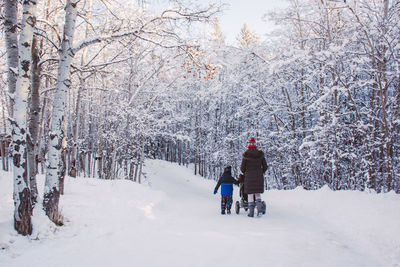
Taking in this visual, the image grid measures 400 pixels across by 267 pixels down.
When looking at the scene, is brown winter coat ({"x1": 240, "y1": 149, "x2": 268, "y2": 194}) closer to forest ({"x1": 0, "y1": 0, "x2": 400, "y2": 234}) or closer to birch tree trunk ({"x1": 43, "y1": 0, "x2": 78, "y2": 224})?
forest ({"x1": 0, "y1": 0, "x2": 400, "y2": 234})

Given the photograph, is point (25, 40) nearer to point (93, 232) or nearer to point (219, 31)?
point (93, 232)

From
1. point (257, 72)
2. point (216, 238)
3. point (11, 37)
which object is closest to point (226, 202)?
point (216, 238)

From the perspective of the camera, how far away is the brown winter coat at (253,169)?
7641 millimetres

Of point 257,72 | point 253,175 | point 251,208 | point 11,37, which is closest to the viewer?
point 11,37

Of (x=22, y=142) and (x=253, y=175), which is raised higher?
(x=22, y=142)

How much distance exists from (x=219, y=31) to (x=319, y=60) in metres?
23.9

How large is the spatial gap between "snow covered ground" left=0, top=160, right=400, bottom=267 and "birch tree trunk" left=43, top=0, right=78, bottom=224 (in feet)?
1.49

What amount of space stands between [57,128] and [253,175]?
5.17 meters

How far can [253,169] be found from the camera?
7.90 m

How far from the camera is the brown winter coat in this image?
7.64 metres

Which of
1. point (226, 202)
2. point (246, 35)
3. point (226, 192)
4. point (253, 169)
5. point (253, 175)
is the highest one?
point (246, 35)

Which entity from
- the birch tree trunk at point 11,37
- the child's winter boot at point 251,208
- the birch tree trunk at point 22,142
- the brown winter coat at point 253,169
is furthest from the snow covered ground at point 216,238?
the birch tree trunk at point 11,37

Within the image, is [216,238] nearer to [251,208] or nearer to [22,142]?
[251,208]

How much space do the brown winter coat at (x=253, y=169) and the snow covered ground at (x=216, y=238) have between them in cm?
92
